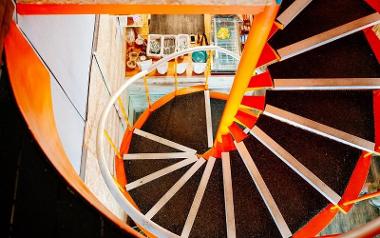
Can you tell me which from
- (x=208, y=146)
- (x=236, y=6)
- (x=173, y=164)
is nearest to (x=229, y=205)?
(x=173, y=164)

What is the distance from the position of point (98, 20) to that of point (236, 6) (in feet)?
8.53

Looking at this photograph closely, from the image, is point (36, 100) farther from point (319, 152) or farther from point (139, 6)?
point (319, 152)

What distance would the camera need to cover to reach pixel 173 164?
416 cm

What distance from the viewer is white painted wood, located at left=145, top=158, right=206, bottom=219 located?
12.1 ft

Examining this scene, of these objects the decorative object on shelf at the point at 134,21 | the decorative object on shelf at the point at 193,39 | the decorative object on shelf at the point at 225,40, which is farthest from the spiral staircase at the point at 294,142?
the decorative object on shelf at the point at 134,21

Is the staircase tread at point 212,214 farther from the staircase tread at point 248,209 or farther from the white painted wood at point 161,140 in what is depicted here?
the white painted wood at point 161,140

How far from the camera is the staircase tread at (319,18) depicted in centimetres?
291

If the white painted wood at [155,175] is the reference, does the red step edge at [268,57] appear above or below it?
above

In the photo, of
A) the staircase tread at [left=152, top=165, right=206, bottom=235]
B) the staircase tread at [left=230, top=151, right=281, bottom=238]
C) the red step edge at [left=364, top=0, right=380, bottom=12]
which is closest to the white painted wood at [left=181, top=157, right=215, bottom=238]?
the staircase tread at [left=152, top=165, right=206, bottom=235]

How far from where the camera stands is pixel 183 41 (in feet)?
18.8

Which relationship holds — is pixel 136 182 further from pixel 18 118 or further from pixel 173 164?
pixel 18 118

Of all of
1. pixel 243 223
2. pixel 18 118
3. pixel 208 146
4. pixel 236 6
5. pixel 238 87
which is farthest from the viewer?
pixel 208 146

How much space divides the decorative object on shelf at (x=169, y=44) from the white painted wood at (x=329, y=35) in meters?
3.16

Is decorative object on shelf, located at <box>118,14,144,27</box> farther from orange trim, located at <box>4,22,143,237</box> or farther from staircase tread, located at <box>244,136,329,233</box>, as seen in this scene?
orange trim, located at <box>4,22,143,237</box>
